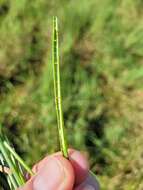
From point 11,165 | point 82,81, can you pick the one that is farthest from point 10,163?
point 82,81

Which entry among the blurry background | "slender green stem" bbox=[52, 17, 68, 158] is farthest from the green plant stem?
the blurry background

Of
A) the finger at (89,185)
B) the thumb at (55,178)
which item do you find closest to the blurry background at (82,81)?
the finger at (89,185)

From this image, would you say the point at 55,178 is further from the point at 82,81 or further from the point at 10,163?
the point at 82,81

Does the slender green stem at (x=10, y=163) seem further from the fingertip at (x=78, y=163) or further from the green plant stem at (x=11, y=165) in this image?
the fingertip at (x=78, y=163)

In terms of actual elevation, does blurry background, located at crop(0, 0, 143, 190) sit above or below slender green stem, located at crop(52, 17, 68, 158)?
below

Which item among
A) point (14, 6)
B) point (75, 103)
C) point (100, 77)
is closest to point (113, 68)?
point (100, 77)

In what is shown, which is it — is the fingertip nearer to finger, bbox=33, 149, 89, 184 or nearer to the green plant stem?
finger, bbox=33, 149, 89, 184

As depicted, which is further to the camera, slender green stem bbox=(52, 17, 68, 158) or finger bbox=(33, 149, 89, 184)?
finger bbox=(33, 149, 89, 184)
